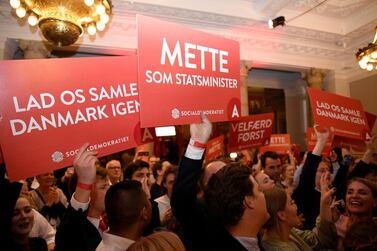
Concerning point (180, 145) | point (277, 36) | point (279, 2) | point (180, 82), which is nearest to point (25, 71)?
point (180, 82)

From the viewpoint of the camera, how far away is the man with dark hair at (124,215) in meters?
1.81

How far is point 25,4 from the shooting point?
167 inches

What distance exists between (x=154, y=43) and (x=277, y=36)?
717 centimetres

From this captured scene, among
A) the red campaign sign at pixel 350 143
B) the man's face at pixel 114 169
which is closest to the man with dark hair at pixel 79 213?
the man's face at pixel 114 169

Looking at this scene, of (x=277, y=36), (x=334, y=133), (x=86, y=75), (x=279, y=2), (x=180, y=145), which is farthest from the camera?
(x=180, y=145)

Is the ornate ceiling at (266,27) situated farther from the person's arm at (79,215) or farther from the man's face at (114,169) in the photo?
the person's arm at (79,215)

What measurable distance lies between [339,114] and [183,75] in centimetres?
216

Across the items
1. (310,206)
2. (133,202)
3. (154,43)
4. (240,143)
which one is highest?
(154,43)

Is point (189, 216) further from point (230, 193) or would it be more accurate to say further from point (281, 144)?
point (281, 144)

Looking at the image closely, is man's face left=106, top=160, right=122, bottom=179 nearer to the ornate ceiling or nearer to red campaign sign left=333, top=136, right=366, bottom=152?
red campaign sign left=333, top=136, right=366, bottom=152

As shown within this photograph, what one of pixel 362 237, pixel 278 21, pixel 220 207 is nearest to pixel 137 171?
pixel 220 207

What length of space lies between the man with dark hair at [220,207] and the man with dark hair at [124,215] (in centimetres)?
23

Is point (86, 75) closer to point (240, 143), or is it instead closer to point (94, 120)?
point (94, 120)

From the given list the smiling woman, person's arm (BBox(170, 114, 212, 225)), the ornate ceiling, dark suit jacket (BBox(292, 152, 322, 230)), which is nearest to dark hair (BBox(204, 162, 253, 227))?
person's arm (BBox(170, 114, 212, 225))
